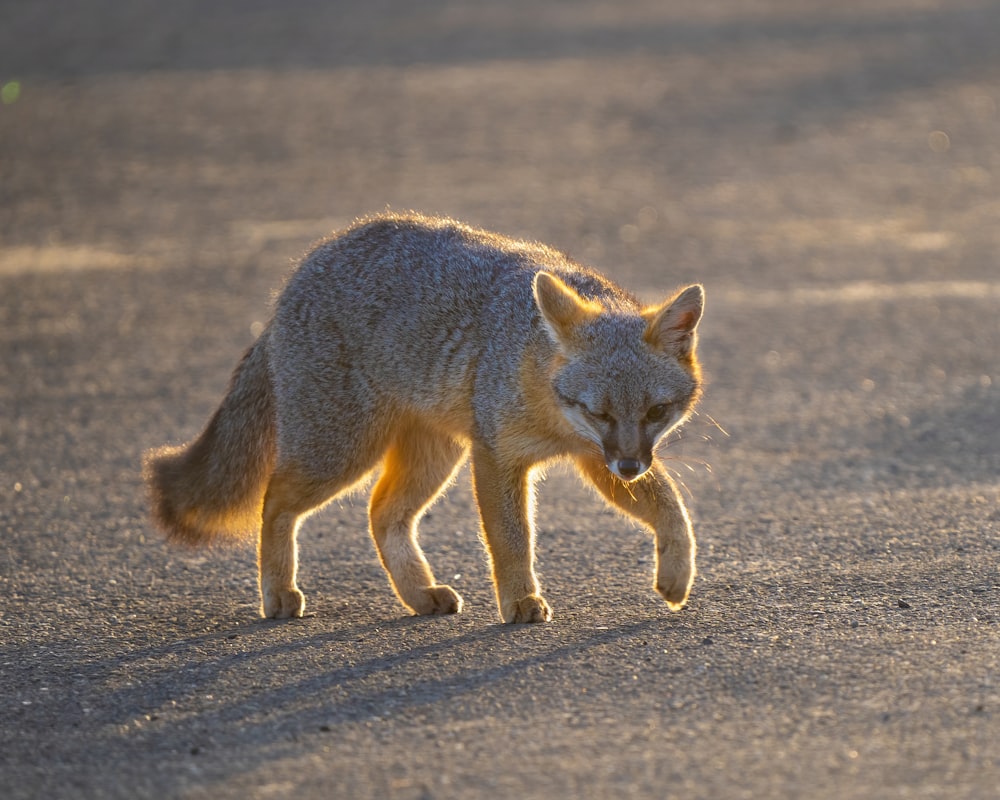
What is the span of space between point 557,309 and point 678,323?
→ 1.59ft

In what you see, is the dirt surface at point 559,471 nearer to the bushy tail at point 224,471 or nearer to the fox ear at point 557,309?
the bushy tail at point 224,471

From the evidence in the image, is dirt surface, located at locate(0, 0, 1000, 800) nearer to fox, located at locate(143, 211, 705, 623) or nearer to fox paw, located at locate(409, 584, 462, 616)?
fox paw, located at locate(409, 584, 462, 616)

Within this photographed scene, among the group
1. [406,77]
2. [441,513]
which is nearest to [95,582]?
[441,513]

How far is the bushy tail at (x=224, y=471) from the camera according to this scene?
666 cm

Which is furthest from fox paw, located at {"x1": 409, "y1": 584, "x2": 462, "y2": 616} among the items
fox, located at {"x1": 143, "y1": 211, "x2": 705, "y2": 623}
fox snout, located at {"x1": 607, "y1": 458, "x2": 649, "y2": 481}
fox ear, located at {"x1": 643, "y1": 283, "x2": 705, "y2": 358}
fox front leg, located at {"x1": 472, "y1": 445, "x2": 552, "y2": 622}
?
fox ear, located at {"x1": 643, "y1": 283, "x2": 705, "y2": 358}

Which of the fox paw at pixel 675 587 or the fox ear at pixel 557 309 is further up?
the fox ear at pixel 557 309

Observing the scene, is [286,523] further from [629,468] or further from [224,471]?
[629,468]

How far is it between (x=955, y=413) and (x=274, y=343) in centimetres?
430

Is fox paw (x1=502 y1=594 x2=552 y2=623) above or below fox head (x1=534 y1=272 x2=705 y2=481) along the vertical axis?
below

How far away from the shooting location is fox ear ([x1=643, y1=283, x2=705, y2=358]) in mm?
5957

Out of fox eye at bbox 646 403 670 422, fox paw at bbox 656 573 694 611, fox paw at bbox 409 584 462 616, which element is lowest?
fox paw at bbox 409 584 462 616

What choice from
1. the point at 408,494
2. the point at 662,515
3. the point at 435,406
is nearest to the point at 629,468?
the point at 662,515

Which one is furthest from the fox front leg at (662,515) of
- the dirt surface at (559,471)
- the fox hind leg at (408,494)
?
the fox hind leg at (408,494)

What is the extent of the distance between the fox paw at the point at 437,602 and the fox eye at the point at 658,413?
1183mm
